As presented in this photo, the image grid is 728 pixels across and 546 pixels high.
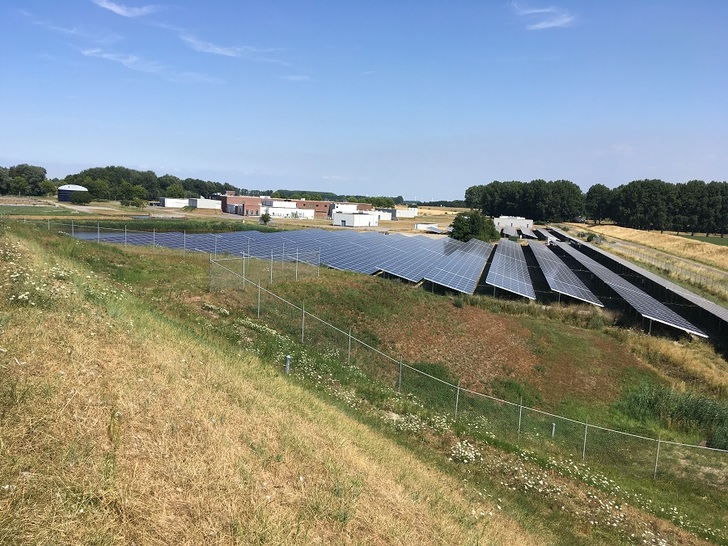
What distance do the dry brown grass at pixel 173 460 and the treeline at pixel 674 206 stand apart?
13957cm

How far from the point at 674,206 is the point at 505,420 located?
5271 inches

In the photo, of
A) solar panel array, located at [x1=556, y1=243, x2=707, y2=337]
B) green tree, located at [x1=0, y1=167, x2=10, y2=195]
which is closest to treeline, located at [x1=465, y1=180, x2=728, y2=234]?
solar panel array, located at [x1=556, y1=243, x2=707, y2=337]

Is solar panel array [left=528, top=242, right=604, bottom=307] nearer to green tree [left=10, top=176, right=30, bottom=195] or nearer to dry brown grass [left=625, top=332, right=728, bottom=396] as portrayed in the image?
dry brown grass [left=625, top=332, right=728, bottom=396]

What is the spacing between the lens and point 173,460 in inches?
219

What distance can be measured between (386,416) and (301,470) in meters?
6.99

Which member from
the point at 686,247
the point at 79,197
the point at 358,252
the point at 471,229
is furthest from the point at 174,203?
the point at 686,247

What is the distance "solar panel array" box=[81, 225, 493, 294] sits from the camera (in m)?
35.2

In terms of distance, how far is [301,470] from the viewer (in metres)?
6.41

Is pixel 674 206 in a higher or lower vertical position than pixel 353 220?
higher

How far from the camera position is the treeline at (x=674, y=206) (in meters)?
115

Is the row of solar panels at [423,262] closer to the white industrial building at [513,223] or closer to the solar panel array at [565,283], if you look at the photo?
the solar panel array at [565,283]

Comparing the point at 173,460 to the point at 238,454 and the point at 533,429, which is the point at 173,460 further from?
the point at 533,429

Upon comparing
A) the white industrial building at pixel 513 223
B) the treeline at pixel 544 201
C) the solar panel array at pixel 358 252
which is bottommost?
the solar panel array at pixel 358 252

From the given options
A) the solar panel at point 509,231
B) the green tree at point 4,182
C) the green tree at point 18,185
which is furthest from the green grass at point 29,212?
the solar panel at point 509,231
